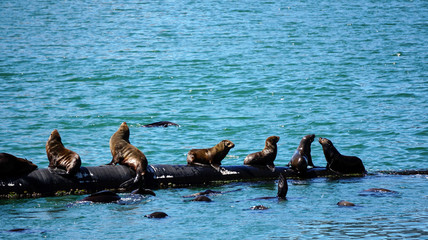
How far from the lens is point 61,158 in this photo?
14805 millimetres

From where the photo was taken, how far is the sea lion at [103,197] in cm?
1366

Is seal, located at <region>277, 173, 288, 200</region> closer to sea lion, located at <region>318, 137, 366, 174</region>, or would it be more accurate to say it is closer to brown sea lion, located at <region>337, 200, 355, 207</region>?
brown sea lion, located at <region>337, 200, 355, 207</region>

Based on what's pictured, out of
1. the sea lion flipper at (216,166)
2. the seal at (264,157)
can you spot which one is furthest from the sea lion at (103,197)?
the seal at (264,157)

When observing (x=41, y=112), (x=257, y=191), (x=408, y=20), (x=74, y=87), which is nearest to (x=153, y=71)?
(x=74, y=87)

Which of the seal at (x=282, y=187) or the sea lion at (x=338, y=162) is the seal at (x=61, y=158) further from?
the sea lion at (x=338, y=162)

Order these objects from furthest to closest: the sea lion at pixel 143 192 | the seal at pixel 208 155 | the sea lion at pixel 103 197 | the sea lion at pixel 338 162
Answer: the sea lion at pixel 338 162 < the seal at pixel 208 155 < the sea lion at pixel 143 192 < the sea lion at pixel 103 197

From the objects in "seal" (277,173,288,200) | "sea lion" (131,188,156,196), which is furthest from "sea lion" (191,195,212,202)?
"seal" (277,173,288,200)

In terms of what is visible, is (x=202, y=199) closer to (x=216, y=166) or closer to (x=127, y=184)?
(x=127, y=184)

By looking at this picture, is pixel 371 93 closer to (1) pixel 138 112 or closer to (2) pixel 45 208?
(1) pixel 138 112

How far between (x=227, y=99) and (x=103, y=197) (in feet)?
74.2

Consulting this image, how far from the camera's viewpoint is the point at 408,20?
63.1 m

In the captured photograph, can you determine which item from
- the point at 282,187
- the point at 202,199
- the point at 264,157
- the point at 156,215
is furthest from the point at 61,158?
the point at 264,157

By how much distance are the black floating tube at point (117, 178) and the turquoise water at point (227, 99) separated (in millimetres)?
366

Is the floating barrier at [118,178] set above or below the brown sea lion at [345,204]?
above
